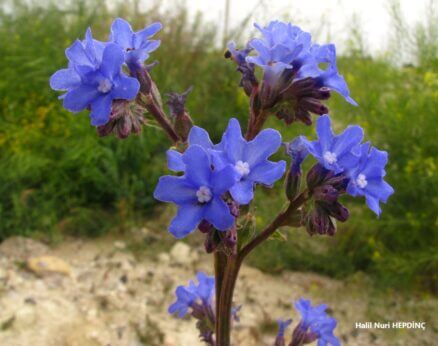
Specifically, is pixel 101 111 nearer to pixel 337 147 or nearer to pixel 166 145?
pixel 337 147

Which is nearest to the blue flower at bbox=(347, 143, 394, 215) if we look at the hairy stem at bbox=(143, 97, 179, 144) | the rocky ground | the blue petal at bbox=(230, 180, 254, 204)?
the blue petal at bbox=(230, 180, 254, 204)

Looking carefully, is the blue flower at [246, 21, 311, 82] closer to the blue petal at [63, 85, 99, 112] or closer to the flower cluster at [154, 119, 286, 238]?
the flower cluster at [154, 119, 286, 238]

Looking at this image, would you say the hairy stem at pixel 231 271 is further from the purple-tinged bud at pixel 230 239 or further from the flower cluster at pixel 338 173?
the purple-tinged bud at pixel 230 239

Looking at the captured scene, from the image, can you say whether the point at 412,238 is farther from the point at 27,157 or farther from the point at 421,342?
the point at 27,157

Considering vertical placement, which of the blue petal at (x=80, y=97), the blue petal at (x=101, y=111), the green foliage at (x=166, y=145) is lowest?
the blue petal at (x=101, y=111)

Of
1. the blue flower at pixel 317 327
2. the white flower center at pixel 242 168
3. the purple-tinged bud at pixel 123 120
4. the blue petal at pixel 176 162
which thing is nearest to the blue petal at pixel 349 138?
the white flower center at pixel 242 168

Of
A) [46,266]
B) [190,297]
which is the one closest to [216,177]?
[190,297]
